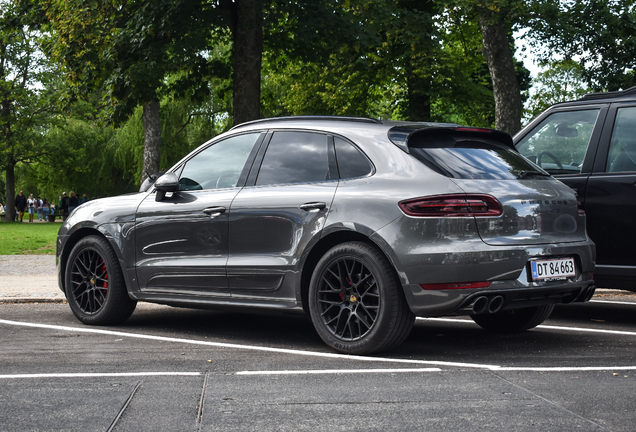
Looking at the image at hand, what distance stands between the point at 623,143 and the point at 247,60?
31.2ft

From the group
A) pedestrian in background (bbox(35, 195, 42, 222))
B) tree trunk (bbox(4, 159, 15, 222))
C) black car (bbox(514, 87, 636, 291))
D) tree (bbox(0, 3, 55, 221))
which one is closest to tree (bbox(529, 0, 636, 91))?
black car (bbox(514, 87, 636, 291))

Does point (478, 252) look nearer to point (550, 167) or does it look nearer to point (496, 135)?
point (496, 135)

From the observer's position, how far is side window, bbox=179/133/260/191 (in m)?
7.20

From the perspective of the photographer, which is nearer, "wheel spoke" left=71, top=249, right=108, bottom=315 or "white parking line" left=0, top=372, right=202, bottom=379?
"white parking line" left=0, top=372, right=202, bottom=379

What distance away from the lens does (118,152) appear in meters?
42.0

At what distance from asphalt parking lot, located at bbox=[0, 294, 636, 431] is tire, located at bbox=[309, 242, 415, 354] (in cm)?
16

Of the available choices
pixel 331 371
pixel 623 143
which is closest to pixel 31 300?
pixel 331 371

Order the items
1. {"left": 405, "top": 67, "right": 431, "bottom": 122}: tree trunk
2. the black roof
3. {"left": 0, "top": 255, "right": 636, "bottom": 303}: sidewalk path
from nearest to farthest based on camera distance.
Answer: the black roof < {"left": 0, "top": 255, "right": 636, "bottom": 303}: sidewalk path < {"left": 405, "top": 67, "right": 431, "bottom": 122}: tree trunk

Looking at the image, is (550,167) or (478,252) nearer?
(478,252)

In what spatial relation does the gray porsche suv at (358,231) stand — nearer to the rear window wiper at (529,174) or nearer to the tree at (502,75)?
the rear window wiper at (529,174)

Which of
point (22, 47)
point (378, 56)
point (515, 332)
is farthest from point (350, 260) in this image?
point (22, 47)

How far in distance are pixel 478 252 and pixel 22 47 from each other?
45512 millimetres

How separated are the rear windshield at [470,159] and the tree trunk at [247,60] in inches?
381

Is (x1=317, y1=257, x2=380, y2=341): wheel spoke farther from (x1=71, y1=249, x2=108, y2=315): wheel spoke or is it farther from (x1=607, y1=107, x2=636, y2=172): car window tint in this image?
(x1=607, y1=107, x2=636, y2=172): car window tint
